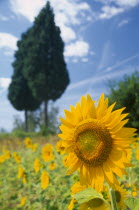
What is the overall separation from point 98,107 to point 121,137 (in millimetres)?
185

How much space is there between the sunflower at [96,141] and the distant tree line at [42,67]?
69.8 feet

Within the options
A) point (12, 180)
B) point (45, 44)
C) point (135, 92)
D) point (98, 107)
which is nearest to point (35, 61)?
point (45, 44)

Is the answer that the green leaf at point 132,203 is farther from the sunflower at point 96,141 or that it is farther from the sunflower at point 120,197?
the sunflower at point 120,197

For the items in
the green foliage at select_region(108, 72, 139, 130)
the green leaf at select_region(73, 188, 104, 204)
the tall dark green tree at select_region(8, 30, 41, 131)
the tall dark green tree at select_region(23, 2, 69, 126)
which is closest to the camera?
the green leaf at select_region(73, 188, 104, 204)

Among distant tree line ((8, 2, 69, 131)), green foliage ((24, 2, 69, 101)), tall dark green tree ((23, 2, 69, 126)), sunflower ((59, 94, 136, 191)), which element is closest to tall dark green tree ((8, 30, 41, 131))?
distant tree line ((8, 2, 69, 131))

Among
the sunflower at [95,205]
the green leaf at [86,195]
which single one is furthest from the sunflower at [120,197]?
the green leaf at [86,195]

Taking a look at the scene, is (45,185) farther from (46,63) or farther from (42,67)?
(46,63)

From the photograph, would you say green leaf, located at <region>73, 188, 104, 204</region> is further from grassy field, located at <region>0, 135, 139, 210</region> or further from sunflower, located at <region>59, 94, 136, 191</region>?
grassy field, located at <region>0, 135, 139, 210</region>

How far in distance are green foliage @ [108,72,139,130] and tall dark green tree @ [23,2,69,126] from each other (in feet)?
42.0

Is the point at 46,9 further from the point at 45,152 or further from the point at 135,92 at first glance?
the point at 45,152

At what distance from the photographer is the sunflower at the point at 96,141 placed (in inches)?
45.1

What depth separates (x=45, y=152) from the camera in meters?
4.26

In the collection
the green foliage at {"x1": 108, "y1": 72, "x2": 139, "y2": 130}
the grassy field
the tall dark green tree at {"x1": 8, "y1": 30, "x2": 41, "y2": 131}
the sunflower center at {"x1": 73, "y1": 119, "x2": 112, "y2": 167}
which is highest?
the tall dark green tree at {"x1": 8, "y1": 30, "x2": 41, "y2": 131}

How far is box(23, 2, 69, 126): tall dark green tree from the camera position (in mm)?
22578
